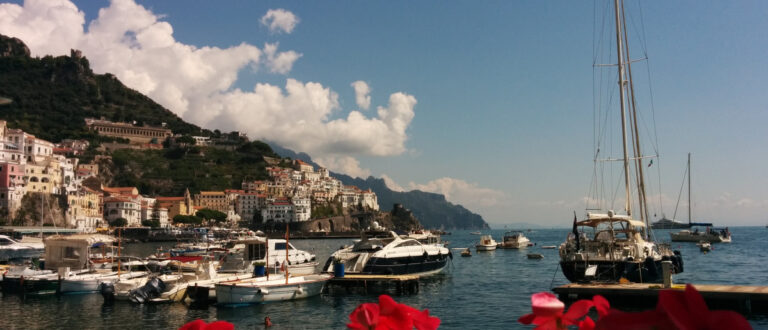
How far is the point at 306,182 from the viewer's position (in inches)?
6703

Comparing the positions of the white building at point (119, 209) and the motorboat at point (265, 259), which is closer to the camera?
the motorboat at point (265, 259)

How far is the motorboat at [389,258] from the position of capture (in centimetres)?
3166

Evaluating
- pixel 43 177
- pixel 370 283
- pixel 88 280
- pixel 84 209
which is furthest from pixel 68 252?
pixel 84 209

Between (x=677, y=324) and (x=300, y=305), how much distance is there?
24829 millimetres

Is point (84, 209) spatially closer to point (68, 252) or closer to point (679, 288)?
point (68, 252)

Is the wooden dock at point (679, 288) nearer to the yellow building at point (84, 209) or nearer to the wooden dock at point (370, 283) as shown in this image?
the wooden dock at point (370, 283)

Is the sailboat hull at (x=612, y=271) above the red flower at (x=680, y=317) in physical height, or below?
below

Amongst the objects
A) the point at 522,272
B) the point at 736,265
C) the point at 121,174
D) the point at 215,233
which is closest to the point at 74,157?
the point at 121,174

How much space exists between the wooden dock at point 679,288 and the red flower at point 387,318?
18.4m

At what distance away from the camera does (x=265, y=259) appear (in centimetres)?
3244

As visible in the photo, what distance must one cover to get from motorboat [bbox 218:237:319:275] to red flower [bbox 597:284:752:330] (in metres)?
30.3

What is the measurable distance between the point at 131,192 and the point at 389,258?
11393 centimetres

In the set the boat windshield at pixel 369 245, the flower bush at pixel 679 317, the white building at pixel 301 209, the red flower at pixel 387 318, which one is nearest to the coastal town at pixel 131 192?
the white building at pixel 301 209

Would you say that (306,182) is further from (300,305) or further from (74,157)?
(300,305)
